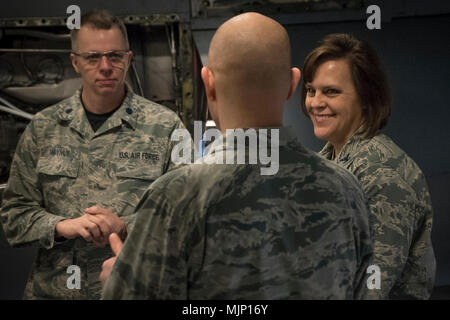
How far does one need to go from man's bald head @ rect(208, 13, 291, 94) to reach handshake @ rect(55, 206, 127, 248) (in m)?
0.65

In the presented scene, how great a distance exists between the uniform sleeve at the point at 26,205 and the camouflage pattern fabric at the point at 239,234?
0.69 metres

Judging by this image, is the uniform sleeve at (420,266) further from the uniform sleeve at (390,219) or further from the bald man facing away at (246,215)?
the bald man facing away at (246,215)

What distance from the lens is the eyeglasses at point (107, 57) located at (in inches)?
56.7

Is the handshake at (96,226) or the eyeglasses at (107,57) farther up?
the eyeglasses at (107,57)

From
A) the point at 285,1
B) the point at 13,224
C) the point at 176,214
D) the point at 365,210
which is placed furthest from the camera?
the point at 285,1

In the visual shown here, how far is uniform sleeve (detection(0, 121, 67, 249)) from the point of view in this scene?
139cm

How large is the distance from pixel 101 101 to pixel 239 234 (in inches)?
36.0

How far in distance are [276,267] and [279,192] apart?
13 cm

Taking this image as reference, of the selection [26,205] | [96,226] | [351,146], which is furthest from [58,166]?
[351,146]

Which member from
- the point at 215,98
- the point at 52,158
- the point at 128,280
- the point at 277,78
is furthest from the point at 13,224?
the point at 277,78

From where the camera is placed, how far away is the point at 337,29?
2.18m

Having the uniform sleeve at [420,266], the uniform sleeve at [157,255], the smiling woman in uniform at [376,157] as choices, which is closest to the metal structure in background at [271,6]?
the smiling woman in uniform at [376,157]

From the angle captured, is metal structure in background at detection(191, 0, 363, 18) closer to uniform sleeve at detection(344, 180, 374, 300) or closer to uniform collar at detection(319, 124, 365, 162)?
uniform collar at detection(319, 124, 365, 162)

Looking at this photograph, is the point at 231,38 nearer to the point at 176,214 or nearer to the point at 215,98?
the point at 215,98
